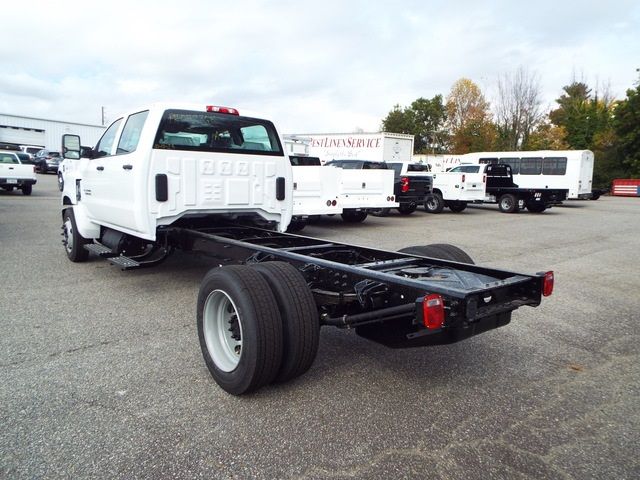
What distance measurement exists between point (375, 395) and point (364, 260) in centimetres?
Result: 161

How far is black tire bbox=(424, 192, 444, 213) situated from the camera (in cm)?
1819

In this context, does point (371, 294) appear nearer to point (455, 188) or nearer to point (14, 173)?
point (455, 188)

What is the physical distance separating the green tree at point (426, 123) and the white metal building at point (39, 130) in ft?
119

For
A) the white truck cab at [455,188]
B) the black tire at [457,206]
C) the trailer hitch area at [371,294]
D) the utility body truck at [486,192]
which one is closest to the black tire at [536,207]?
the utility body truck at [486,192]

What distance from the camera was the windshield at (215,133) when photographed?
17.0 ft

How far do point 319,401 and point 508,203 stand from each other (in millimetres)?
18209

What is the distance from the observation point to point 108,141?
6246mm

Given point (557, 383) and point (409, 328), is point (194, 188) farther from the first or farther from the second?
point (557, 383)

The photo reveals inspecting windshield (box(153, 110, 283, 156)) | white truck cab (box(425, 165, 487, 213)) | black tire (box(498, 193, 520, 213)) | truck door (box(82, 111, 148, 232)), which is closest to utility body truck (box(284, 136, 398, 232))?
windshield (box(153, 110, 283, 156))

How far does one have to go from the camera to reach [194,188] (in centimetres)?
520

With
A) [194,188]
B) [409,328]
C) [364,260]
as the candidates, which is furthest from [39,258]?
[409,328]

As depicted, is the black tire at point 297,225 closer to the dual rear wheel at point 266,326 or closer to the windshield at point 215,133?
the windshield at point 215,133

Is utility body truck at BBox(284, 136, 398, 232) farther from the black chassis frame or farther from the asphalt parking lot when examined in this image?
the black chassis frame

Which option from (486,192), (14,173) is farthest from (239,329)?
(14,173)
